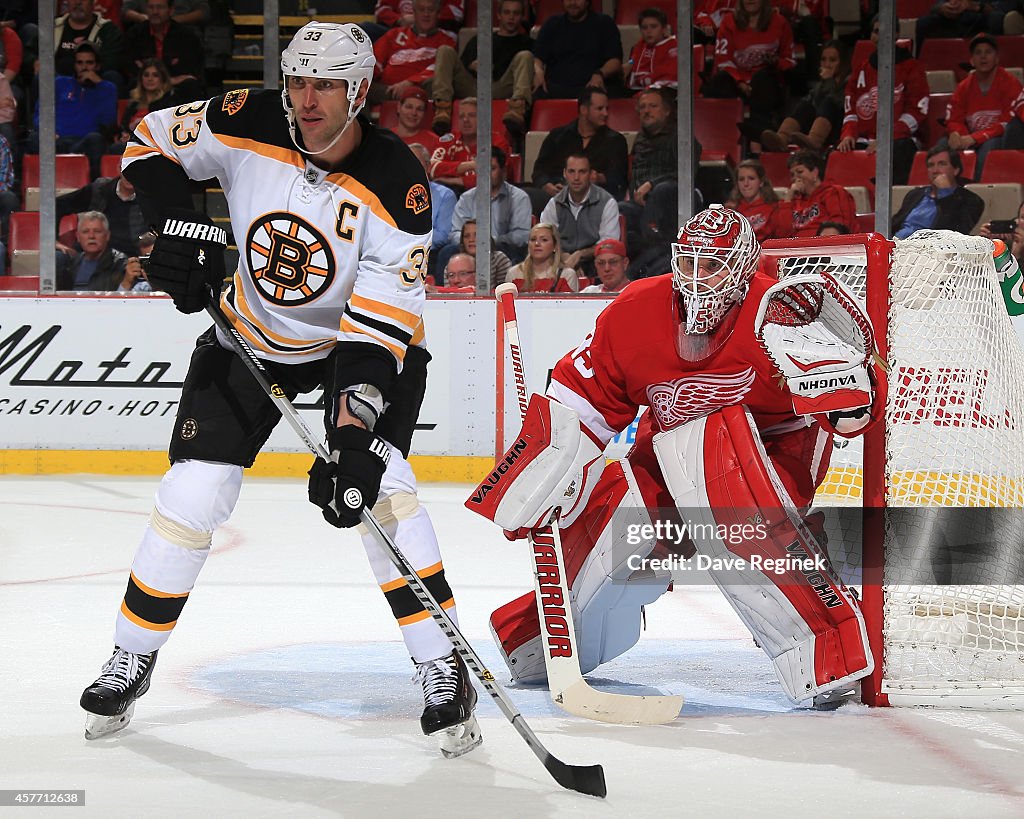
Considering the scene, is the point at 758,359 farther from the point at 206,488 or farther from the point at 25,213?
the point at 25,213

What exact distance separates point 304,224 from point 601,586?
91 cm

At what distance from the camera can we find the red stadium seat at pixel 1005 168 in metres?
5.93

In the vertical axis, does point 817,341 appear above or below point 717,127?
below

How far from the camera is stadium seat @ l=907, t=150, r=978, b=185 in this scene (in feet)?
19.3

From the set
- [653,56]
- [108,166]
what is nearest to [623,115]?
[653,56]

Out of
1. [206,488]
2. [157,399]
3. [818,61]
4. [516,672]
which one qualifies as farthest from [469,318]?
[206,488]

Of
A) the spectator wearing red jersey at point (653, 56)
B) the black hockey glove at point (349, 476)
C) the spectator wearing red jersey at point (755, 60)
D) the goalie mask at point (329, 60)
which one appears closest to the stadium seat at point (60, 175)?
the spectator wearing red jersey at point (653, 56)

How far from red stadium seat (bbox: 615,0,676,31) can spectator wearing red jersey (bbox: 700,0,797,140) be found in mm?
273

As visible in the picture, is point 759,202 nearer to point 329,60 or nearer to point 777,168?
point 777,168

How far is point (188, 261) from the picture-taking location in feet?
8.11

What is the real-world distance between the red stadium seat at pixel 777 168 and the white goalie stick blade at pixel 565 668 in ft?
12.1

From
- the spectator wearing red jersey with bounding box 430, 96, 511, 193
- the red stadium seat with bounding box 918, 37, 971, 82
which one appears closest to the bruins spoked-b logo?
the spectator wearing red jersey with bounding box 430, 96, 511, 193

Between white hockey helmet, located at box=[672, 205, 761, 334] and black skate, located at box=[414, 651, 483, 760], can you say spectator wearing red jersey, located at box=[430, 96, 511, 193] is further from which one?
black skate, located at box=[414, 651, 483, 760]

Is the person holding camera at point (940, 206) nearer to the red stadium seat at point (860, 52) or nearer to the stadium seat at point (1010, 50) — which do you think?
the red stadium seat at point (860, 52)
